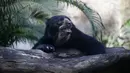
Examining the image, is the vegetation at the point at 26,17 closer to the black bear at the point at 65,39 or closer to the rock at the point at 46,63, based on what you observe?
the black bear at the point at 65,39

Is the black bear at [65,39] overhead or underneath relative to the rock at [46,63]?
overhead

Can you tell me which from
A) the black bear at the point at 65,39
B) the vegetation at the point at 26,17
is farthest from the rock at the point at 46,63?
the vegetation at the point at 26,17

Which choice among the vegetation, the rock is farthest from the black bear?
the vegetation

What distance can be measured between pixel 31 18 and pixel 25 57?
2.71 m

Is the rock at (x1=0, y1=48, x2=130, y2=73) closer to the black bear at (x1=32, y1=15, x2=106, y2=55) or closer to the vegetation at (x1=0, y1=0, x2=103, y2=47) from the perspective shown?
the black bear at (x1=32, y1=15, x2=106, y2=55)

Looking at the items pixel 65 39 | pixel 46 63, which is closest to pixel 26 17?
pixel 65 39

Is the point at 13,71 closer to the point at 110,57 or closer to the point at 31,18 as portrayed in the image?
the point at 110,57

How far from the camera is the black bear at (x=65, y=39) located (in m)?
2.73

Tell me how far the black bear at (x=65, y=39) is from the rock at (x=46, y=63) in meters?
0.27

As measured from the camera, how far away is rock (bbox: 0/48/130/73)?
226 centimetres

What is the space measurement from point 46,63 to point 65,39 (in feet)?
1.77

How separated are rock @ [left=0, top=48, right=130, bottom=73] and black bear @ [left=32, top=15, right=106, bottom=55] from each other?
269 millimetres

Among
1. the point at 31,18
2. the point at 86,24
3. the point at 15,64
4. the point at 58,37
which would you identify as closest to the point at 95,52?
the point at 58,37

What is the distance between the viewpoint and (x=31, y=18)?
5.01 metres
